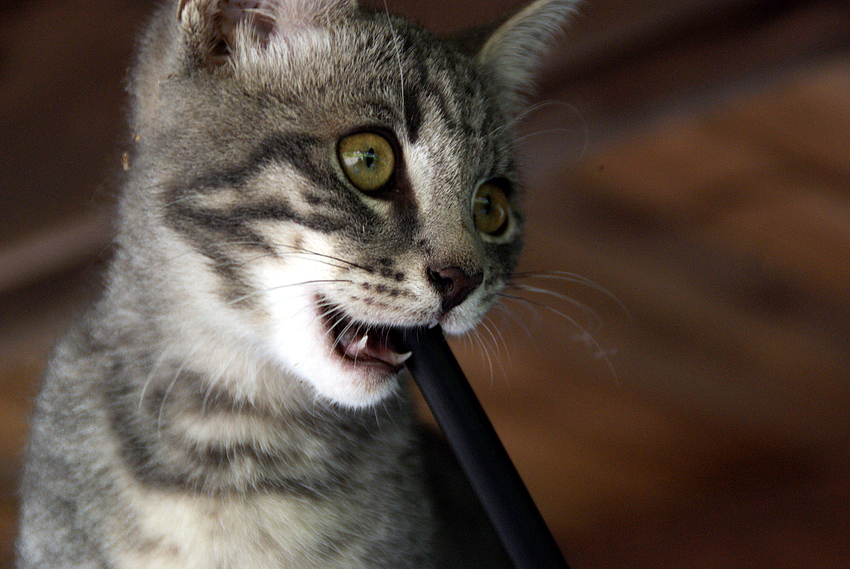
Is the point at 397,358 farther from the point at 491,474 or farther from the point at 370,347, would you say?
the point at 491,474

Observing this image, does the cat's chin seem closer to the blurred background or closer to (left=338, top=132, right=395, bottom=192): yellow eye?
(left=338, top=132, right=395, bottom=192): yellow eye

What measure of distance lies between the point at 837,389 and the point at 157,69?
924mm

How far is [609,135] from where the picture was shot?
1.13 m

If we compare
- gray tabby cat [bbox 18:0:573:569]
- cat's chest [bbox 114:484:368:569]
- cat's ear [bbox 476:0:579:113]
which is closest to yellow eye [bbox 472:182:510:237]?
gray tabby cat [bbox 18:0:573:569]

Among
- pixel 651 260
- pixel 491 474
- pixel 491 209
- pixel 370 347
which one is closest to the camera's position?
pixel 491 474

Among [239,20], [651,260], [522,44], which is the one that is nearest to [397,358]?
[239,20]

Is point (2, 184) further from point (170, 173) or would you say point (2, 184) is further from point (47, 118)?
point (170, 173)

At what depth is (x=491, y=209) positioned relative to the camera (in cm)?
68

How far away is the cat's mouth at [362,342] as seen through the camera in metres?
0.53

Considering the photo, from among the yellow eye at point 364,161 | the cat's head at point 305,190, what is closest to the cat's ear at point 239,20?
the cat's head at point 305,190

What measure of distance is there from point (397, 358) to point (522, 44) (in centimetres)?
40

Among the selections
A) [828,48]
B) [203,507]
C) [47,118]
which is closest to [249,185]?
[203,507]

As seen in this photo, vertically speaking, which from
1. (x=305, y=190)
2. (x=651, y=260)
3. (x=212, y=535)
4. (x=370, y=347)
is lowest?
(x=651, y=260)

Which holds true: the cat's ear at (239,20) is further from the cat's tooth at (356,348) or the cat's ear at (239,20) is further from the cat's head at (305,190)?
the cat's tooth at (356,348)
